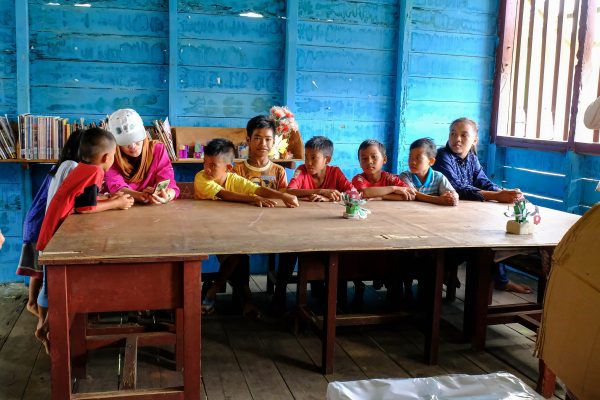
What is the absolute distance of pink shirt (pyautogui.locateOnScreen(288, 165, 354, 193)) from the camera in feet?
12.9

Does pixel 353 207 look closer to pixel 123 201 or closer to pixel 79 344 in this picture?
pixel 123 201

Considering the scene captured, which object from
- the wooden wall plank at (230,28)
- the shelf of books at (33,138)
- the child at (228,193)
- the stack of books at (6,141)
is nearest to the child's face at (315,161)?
the child at (228,193)

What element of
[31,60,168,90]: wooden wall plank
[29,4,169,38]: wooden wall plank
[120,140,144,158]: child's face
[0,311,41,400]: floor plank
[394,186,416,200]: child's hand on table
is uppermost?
[29,4,169,38]: wooden wall plank

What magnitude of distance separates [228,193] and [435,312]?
1414 millimetres

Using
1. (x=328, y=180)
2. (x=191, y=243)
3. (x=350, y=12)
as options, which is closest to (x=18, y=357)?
(x=191, y=243)

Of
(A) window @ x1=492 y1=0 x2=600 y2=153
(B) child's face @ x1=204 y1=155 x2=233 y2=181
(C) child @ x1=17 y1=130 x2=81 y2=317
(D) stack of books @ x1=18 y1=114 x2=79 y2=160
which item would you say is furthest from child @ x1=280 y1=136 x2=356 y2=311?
(A) window @ x1=492 y1=0 x2=600 y2=153

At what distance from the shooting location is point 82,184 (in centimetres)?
281

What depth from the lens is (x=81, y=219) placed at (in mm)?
2842

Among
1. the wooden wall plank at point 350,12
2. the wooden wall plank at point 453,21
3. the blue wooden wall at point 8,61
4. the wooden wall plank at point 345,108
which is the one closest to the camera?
the blue wooden wall at point 8,61

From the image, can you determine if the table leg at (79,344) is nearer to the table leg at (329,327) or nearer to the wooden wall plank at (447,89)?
Answer: the table leg at (329,327)

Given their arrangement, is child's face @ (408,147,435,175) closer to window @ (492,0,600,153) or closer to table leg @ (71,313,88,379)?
window @ (492,0,600,153)

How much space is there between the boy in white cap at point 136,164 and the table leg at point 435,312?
5.28 ft

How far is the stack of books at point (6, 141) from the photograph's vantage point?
4.19m

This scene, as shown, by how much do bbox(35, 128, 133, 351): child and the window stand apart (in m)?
3.35
